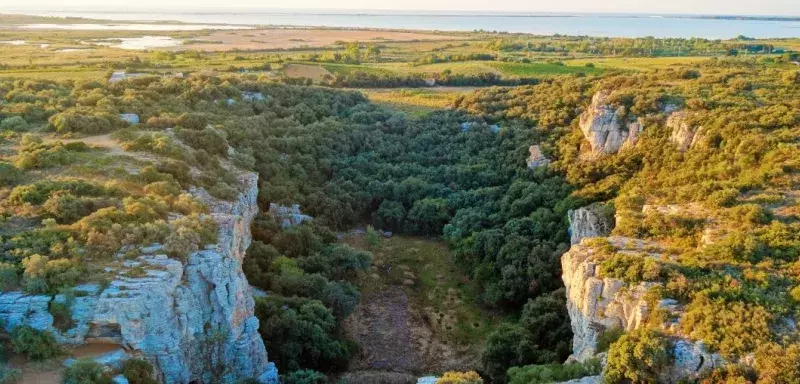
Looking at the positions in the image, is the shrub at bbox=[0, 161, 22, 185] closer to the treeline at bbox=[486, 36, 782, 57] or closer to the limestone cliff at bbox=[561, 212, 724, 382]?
the limestone cliff at bbox=[561, 212, 724, 382]

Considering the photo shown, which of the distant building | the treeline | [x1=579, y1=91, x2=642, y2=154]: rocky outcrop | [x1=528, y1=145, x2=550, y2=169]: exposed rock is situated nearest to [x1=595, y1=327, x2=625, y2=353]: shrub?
[x1=579, y1=91, x2=642, y2=154]: rocky outcrop

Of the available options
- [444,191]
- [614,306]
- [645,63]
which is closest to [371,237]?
[444,191]

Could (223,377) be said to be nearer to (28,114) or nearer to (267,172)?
(267,172)

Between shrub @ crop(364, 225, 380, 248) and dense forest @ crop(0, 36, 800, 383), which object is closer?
dense forest @ crop(0, 36, 800, 383)

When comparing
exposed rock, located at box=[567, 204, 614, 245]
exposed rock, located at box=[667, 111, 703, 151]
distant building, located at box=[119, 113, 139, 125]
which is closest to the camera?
exposed rock, located at box=[567, 204, 614, 245]

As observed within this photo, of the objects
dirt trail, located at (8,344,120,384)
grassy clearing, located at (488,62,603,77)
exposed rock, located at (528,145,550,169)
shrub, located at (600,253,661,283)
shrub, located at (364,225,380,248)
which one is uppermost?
grassy clearing, located at (488,62,603,77)

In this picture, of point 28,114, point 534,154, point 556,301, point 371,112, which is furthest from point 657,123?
point 28,114

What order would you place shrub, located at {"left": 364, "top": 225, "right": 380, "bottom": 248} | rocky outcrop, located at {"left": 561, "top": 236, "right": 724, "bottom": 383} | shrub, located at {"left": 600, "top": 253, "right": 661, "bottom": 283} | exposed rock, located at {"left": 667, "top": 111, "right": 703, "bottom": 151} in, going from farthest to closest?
1. shrub, located at {"left": 364, "top": 225, "right": 380, "bottom": 248}
2. exposed rock, located at {"left": 667, "top": 111, "right": 703, "bottom": 151}
3. shrub, located at {"left": 600, "top": 253, "right": 661, "bottom": 283}
4. rocky outcrop, located at {"left": 561, "top": 236, "right": 724, "bottom": 383}

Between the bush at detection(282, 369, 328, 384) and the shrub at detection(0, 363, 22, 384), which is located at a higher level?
the shrub at detection(0, 363, 22, 384)
